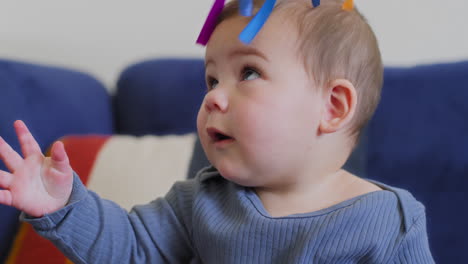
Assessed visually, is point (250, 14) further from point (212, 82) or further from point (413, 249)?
point (413, 249)

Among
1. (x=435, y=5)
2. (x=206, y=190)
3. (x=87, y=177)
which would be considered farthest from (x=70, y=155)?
(x=435, y=5)

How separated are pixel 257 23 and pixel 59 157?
32 centimetres

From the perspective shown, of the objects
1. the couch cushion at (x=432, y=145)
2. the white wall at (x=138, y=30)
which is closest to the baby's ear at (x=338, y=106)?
the couch cushion at (x=432, y=145)

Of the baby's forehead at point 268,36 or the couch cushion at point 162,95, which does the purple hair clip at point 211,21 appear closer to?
the baby's forehead at point 268,36

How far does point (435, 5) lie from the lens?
159 cm

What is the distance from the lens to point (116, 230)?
75 cm

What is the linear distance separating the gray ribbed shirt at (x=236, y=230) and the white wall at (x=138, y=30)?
39.3 inches

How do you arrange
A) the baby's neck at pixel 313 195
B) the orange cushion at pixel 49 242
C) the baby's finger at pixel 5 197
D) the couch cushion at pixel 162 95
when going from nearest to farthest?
the baby's finger at pixel 5 197 < the baby's neck at pixel 313 195 < the orange cushion at pixel 49 242 < the couch cushion at pixel 162 95

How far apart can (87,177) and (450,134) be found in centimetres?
86

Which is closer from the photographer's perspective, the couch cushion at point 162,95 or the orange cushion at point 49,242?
the orange cushion at point 49,242

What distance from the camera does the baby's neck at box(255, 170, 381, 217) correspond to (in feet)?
2.41

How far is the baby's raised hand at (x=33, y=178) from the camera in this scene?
25.2 inches

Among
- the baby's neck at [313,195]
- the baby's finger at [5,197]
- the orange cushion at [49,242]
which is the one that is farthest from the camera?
the orange cushion at [49,242]

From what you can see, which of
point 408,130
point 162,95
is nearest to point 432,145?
point 408,130
